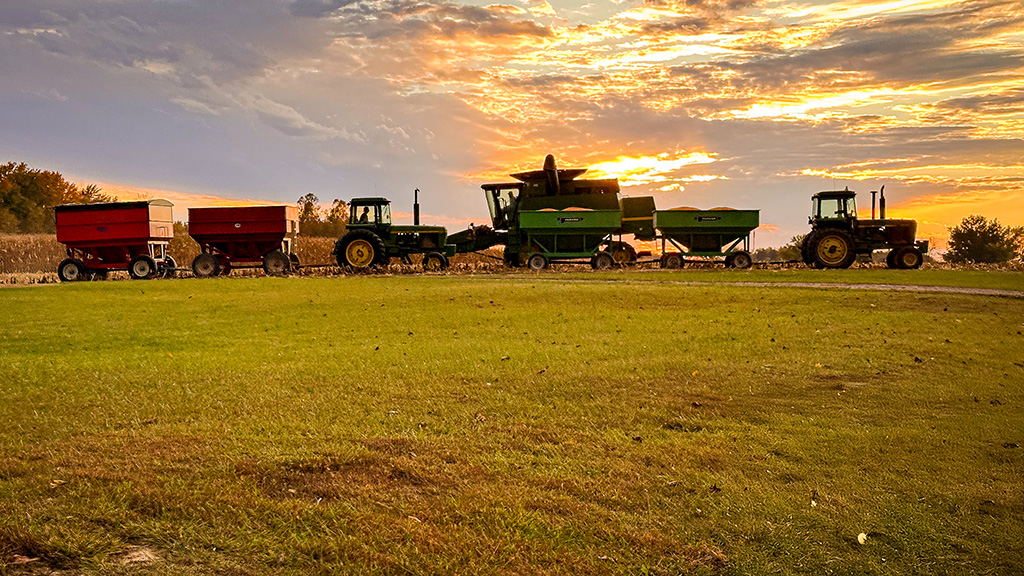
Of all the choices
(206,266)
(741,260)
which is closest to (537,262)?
(741,260)

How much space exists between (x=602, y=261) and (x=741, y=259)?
548 cm

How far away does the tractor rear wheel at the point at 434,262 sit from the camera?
2928 centimetres

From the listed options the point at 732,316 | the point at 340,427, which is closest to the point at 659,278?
the point at 732,316

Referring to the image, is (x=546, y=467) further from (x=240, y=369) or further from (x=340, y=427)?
(x=240, y=369)

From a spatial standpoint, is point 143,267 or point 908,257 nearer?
point 143,267

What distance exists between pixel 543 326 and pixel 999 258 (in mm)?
45152

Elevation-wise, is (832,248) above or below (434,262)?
above

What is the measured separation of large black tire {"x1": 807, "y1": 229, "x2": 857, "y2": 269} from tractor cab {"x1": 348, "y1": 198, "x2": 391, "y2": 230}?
16146 millimetres

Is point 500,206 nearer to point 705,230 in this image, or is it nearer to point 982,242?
point 705,230

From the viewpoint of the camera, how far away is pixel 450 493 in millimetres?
4473

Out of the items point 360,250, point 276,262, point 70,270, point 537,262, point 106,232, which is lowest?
point 70,270

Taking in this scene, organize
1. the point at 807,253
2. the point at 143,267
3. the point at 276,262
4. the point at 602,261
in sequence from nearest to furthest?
the point at 143,267 < the point at 276,262 < the point at 807,253 < the point at 602,261

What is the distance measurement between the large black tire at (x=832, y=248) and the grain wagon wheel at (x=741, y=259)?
226cm

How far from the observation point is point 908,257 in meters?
28.5
